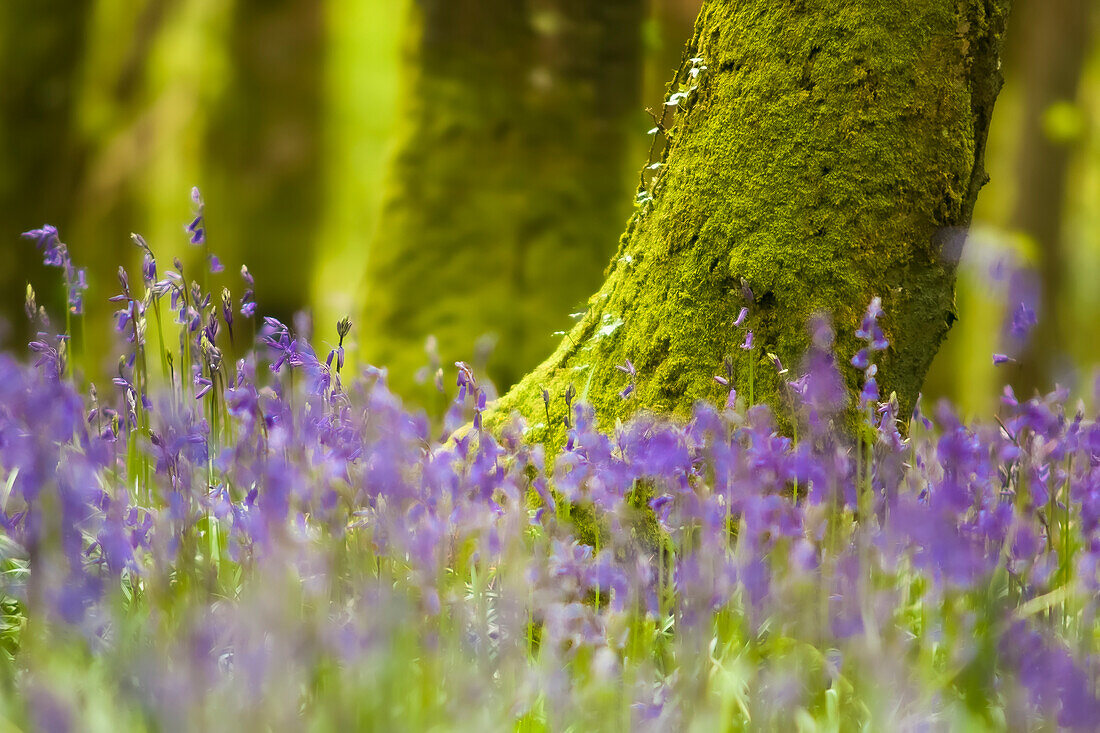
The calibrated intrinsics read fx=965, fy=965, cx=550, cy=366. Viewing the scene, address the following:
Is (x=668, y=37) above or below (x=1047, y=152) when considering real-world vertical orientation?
above

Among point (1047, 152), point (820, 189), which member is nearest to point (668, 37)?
point (1047, 152)

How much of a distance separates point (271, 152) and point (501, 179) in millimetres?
4678

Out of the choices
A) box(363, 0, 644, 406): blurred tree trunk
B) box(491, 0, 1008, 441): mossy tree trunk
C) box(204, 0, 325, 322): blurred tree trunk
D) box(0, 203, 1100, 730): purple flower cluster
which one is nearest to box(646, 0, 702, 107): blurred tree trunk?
box(363, 0, 644, 406): blurred tree trunk

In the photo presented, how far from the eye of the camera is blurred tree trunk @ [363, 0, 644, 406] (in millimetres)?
4629

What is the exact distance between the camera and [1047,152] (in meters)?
6.08

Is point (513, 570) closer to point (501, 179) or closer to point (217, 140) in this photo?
point (501, 179)

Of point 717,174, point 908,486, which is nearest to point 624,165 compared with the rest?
point 717,174

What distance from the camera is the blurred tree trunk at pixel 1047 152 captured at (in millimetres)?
6031

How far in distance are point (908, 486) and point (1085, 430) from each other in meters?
0.44

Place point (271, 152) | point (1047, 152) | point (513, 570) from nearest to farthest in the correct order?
1. point (513, 570)
2. point (1047, 152)
3. point (271, 152)

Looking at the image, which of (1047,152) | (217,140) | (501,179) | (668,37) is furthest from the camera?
(217,140)

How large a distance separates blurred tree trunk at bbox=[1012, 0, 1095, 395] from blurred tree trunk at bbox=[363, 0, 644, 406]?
9.37 feet

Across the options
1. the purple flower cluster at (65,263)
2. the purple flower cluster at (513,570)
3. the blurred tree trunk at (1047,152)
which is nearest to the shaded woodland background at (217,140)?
the blurred tree trunk at (1047,152)

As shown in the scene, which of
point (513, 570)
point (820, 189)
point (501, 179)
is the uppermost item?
point (501, 179)
